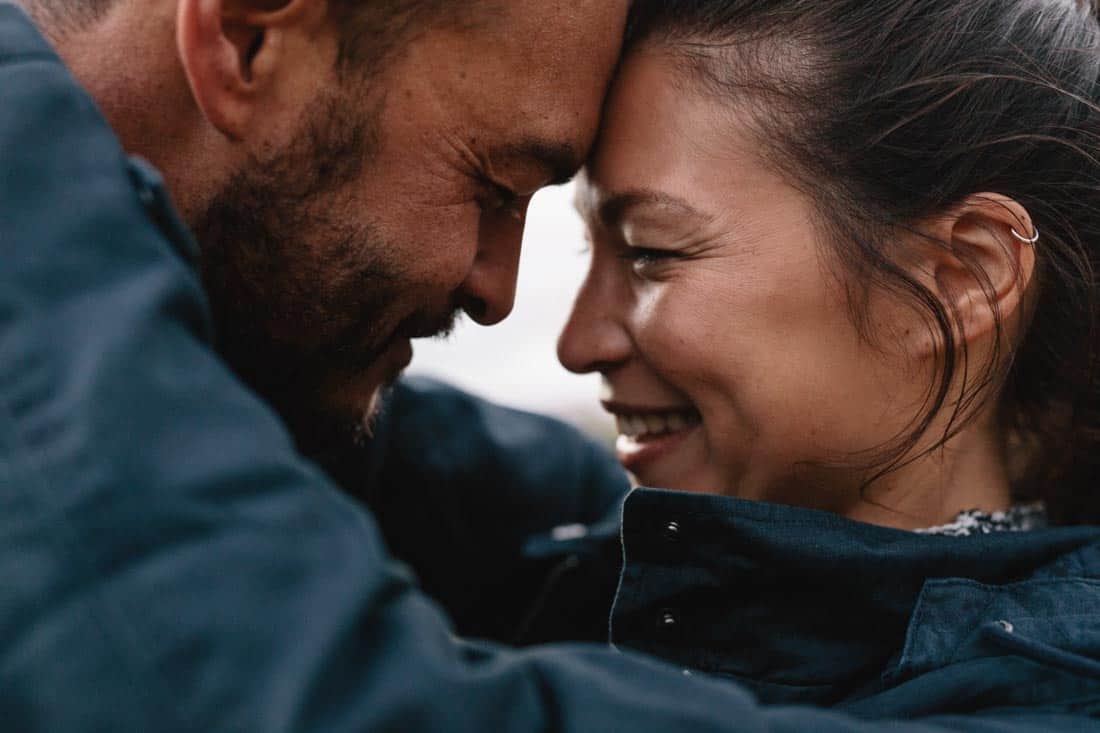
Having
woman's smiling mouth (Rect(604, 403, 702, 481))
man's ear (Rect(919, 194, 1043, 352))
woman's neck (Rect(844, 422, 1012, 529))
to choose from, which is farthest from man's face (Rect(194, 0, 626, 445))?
woman's neck (Rect(844, 422, 1012, 529))

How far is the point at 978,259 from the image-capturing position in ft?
5.11

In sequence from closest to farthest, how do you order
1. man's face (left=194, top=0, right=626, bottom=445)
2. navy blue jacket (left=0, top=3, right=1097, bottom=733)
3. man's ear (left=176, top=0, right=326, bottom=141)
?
1. navy blue jacket (left=0, top=3, right=1097, bottom=733)
2. man's ear (left=176, top=0, right=326, bottom=141)
3. man's face (left=194, top=0, right=626, bottom=445)

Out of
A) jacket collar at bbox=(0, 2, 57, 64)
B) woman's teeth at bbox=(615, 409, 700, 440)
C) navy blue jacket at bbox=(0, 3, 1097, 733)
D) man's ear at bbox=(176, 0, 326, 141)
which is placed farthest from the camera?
woman's teeth at bbox=(615, 409, 700, 440)

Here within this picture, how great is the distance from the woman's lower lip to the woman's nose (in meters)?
0.13

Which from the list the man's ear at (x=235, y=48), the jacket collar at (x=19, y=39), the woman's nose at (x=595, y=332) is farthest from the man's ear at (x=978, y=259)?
the jacket collar at (x=19, y=39)

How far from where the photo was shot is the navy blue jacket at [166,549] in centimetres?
88

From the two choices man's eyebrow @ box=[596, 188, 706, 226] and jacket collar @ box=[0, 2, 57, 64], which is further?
man's eyebrow @ box=[596, 188, 706, 226]

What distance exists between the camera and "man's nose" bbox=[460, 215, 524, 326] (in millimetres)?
1645

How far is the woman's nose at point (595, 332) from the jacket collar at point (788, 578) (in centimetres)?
25

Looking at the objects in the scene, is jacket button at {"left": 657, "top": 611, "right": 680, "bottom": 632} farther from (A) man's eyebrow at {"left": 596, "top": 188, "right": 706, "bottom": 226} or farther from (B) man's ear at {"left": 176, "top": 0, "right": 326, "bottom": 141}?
(B) man's ear at {"left": 176, "top": 0, "right": 326, "bottom": 141}

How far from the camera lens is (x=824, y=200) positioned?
5.10 ft

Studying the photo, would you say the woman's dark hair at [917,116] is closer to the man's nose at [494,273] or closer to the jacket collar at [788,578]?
the jacket collar at [788,578]

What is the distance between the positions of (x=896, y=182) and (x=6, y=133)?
1119mm

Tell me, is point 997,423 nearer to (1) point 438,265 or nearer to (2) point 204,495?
(1) point 438,265
